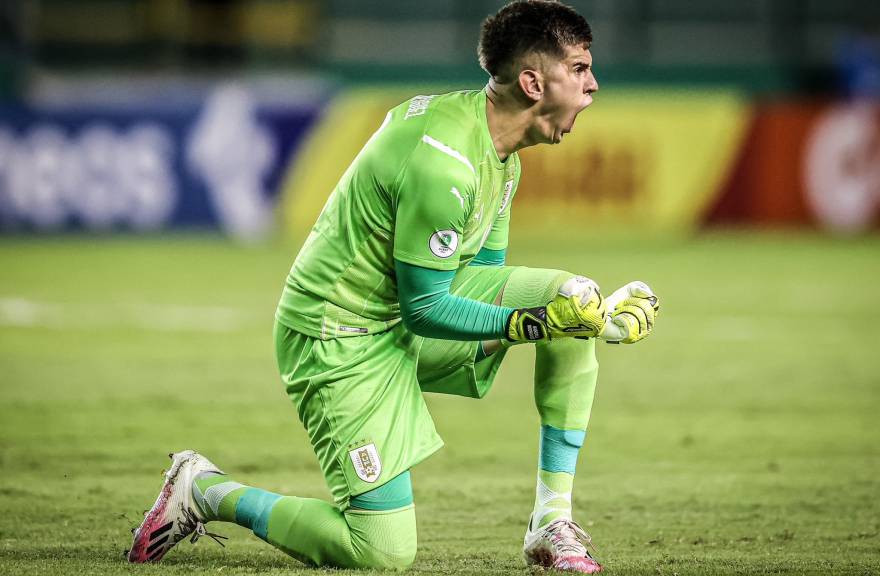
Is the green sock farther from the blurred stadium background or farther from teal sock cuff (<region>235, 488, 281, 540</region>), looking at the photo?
the blurred stadium background

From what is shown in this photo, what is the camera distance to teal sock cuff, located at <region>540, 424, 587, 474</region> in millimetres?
4914

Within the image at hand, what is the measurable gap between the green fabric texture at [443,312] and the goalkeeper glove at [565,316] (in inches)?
2.5

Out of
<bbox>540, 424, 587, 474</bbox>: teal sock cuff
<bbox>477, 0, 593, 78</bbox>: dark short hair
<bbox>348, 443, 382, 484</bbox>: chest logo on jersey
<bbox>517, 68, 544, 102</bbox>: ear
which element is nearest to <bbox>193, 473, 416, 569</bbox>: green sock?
<bbox>348, 443, 382, 484</bbox>: chest logo on jersey

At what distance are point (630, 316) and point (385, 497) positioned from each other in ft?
3.41

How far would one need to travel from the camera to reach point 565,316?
4508mm

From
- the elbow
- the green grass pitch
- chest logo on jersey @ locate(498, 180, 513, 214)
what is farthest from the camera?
the green grass pitch

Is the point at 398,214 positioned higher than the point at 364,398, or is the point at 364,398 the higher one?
the point at 398,214

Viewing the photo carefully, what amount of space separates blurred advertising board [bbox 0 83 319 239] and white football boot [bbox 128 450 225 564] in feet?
44.5

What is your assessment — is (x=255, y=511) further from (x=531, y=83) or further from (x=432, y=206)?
(x=531, y=83)

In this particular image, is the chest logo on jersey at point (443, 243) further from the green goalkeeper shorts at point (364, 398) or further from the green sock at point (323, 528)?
the green sock at point (323, 528)

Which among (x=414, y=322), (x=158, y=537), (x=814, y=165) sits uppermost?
(x=414, y=322)

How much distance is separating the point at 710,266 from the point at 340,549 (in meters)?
11.2

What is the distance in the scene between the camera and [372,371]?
476 cm

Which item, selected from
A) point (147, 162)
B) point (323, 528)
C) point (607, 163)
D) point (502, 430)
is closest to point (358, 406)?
point (323, 528)
